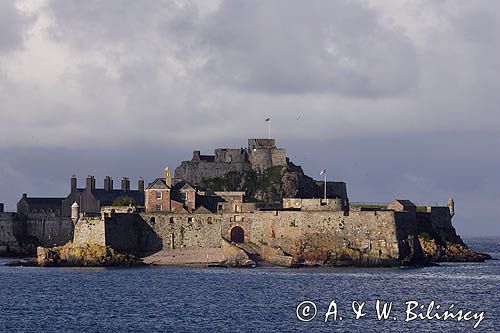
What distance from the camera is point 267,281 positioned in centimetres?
8406

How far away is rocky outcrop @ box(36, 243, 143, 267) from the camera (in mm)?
97938

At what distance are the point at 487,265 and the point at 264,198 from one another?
2474 centimetres

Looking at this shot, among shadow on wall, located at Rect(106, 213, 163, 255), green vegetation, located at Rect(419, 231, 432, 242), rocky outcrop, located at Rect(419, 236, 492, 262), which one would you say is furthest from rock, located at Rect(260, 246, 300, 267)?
green vegetation, located at Rect(419, 231, 432, 242)

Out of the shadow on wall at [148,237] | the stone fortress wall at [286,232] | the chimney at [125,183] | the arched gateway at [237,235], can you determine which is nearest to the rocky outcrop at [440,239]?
the stone fortress wall at [286,232]

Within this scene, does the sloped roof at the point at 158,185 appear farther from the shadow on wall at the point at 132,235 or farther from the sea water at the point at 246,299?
the sea water at the point at 246,299

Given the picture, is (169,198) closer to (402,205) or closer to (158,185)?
(158,185)

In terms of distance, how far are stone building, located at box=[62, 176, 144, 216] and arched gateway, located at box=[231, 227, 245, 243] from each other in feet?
82.7

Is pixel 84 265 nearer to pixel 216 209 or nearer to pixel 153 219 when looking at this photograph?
pixel 153 219

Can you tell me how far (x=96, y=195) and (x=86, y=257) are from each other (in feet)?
101

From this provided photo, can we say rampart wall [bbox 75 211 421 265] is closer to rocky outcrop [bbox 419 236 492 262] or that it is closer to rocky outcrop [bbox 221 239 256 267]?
rocky outcrop [bbox 221 239 256 267]

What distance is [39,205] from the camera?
136 meters

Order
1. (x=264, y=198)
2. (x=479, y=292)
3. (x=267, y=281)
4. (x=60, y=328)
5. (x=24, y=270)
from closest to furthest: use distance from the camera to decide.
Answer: (x=60, y=328), (x=479, y=292), (x=267, y=281), (x=24, y=270), (x=264, y=198)

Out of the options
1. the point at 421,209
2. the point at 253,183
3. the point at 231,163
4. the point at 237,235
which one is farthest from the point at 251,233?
the point at 231,163

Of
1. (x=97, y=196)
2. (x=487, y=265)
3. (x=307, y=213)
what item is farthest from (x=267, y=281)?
(x=97, y=196)
